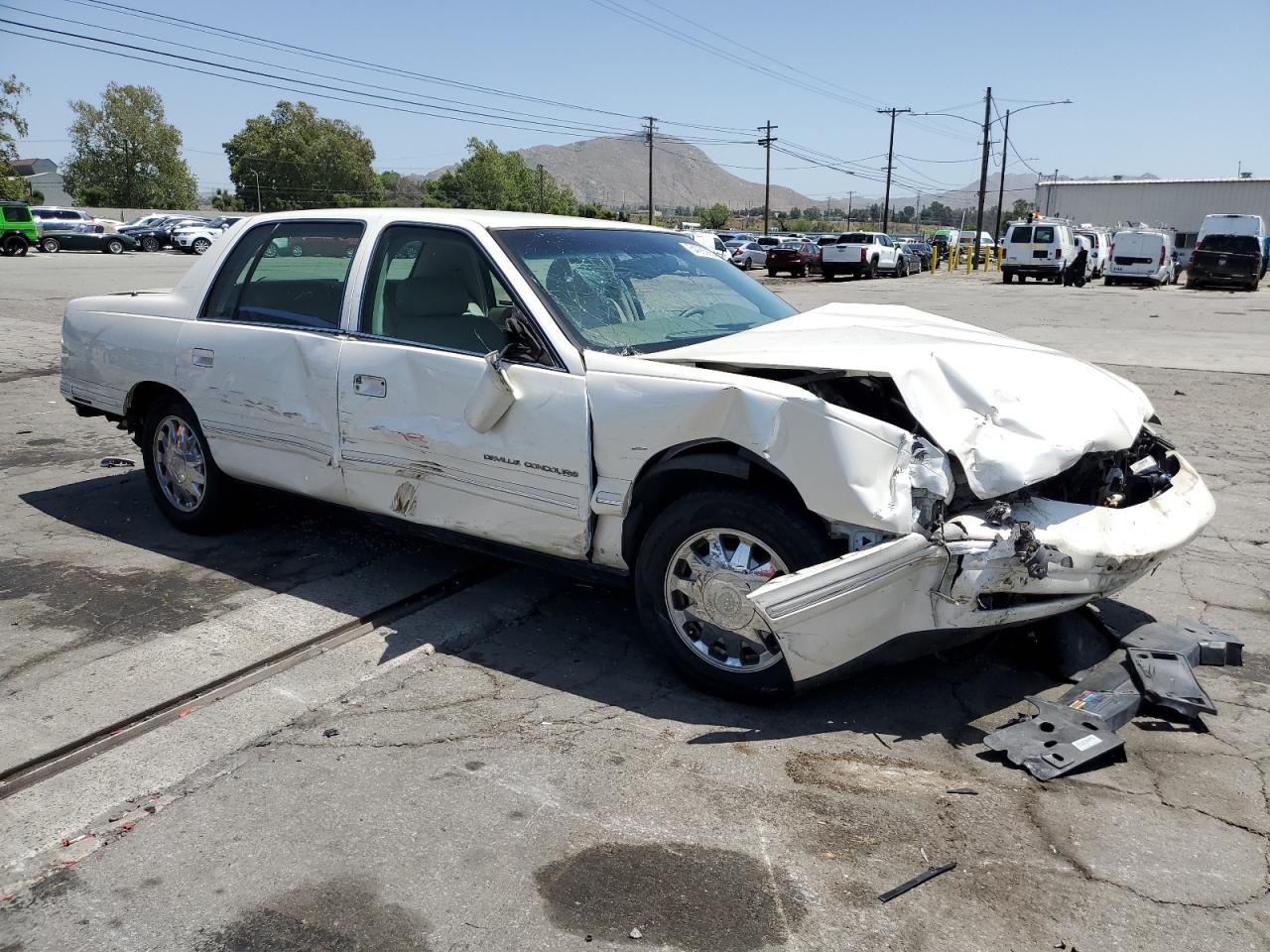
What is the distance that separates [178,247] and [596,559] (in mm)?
48708

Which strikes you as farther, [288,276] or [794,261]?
[794,261]

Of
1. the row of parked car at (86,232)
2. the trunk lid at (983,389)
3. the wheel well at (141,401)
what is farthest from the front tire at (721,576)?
the row of parked car at (86,232)

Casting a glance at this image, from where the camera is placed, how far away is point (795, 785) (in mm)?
3189

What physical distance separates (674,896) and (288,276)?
12.3 feet

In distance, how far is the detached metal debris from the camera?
3.28 metres

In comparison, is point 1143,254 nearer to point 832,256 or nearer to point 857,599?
point 832,256

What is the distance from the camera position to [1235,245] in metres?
32.1

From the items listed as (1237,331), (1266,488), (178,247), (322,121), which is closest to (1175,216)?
(1237,331)

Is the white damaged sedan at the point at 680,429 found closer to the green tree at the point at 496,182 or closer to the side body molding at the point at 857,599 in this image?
the side body molding at the point at 857,599

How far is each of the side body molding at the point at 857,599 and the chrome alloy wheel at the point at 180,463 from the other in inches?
139

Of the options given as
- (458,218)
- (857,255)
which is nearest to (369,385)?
(458,218)

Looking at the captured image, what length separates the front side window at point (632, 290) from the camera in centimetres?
417

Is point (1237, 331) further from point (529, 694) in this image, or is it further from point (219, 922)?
point (219, 922)

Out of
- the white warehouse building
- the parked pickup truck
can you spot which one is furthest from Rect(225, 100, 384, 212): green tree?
the parked pickup truck
